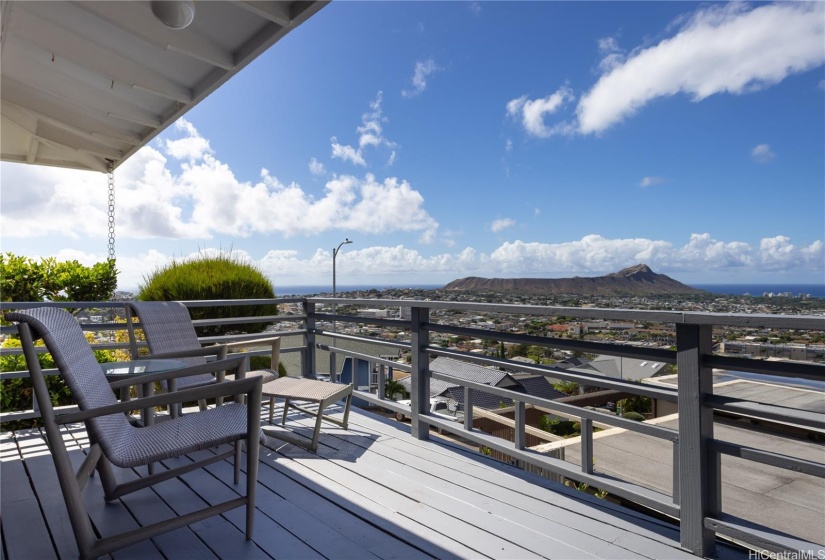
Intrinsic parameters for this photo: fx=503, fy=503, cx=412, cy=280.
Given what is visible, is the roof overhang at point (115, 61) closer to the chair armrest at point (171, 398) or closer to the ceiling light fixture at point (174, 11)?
the ceiling light fixture at point (174, 11)

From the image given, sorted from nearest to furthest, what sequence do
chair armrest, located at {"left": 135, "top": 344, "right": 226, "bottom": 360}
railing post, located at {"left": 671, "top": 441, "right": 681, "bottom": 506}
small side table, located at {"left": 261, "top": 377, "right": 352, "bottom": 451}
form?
railing post, located at {"left": 671, "top": 441, "right": 681, "bottom": 506}, chair armrest, located at {"left": 135, "top": 344, "right": 226, "bottom": 360}, small side table, located at {"left": 261, "top": 377, "right": 352, "bottom": 451}

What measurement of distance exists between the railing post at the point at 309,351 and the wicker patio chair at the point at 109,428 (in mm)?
2785

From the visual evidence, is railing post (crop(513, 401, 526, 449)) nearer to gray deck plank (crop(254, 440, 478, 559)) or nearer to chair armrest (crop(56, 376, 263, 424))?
gray deck plank (crop(254, 440, 478, 559))

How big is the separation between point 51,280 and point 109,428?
16.4 feet

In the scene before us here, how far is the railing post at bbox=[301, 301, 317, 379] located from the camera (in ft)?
16.9

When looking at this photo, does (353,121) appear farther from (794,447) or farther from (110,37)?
(794,447)

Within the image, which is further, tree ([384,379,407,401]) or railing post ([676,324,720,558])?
tree ([384,379,407,401])

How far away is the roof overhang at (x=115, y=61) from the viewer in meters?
3.48

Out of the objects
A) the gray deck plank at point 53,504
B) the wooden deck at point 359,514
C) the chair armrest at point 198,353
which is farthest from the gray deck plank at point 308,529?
the chair armrest at point 198,353

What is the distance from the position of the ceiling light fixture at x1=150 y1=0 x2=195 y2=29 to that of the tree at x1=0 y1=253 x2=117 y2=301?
13.8 ft

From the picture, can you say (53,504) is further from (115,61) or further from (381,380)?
(115,61)

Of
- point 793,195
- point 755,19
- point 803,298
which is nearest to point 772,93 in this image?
point 793,195

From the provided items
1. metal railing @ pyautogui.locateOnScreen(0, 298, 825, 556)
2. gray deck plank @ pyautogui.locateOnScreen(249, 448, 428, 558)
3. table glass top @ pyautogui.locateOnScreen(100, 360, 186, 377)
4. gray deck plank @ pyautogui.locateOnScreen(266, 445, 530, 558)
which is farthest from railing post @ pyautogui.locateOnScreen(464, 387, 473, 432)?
table glass top @ pyautogui.locateOnScreen(100, 360, 186, 377)

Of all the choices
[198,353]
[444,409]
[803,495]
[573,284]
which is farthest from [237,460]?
[573,284]
